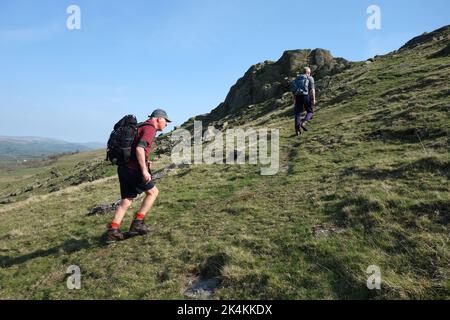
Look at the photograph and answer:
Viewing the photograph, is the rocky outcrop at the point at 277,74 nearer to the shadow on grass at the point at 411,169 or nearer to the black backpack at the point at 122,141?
the shadow on grass at the point at 411,169

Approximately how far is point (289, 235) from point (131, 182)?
4.50m

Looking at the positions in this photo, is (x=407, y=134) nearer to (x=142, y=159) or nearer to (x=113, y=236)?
(x=142, y=159)

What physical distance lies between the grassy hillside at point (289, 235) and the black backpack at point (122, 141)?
8.06 feet

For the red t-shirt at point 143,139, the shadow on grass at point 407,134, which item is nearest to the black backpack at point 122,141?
the red t-shirt at point 143,139

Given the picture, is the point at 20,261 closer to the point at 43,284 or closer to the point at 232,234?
the point at 43,284

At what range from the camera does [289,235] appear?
8.84m

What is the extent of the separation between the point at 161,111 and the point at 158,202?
5.64 m

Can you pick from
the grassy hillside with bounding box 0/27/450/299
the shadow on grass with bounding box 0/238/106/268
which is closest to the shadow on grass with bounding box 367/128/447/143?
the grassy hillside with bounding box 0/27/450/299

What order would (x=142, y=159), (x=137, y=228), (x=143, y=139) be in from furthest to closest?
(x=137, y=228)
(x=143, y=139)
(x=142, y=159)

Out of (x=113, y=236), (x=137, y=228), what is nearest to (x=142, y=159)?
(x=137, y=228)

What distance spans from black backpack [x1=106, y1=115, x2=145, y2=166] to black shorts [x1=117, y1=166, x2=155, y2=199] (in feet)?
0.86

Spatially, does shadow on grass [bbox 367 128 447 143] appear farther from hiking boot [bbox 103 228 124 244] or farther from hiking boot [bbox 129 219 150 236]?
hiking boot [bbox 103 228 124 244]

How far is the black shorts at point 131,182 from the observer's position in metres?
10.2
